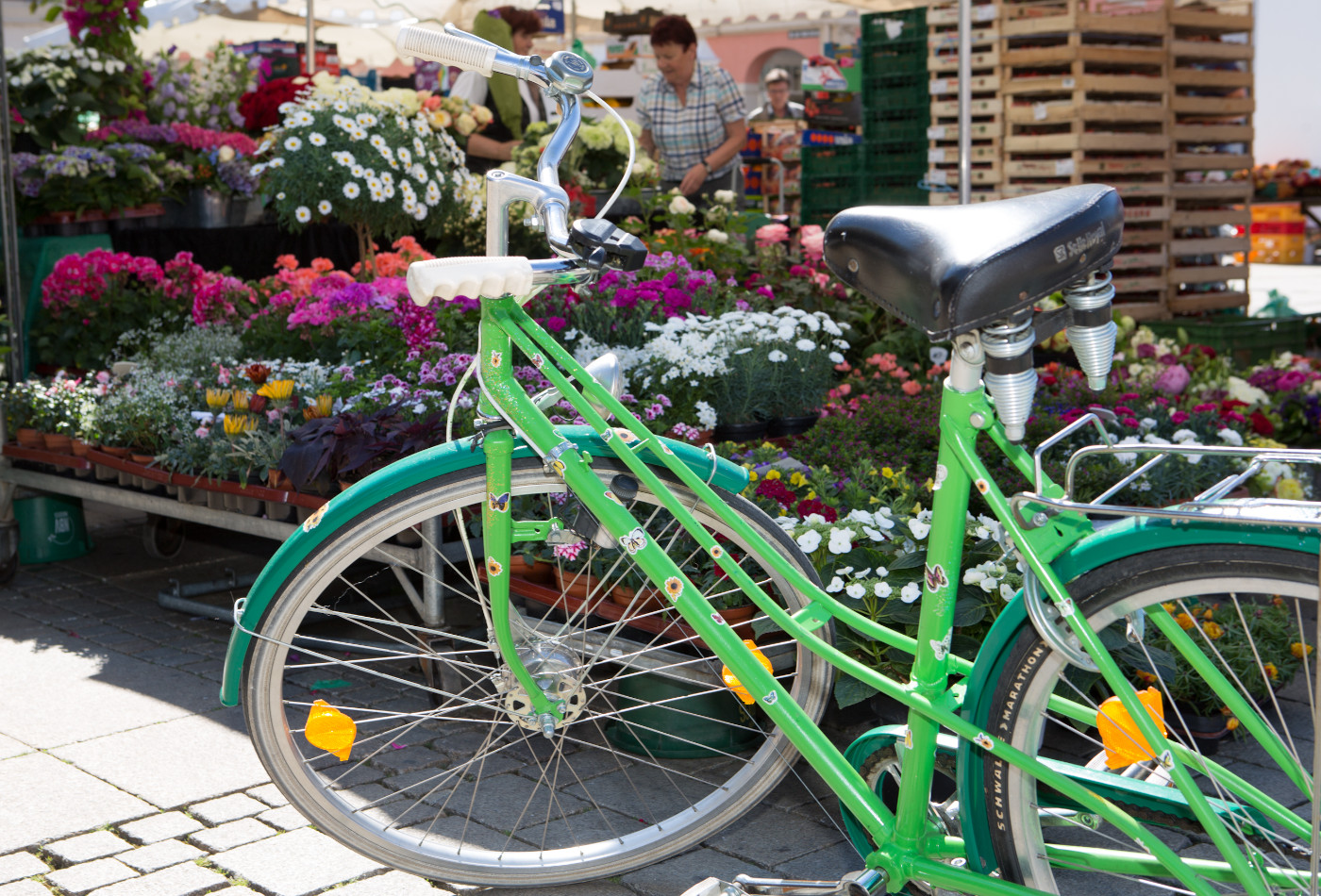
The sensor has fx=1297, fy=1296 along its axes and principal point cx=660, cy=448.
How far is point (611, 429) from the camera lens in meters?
2.13

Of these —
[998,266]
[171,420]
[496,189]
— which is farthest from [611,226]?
[171,420]

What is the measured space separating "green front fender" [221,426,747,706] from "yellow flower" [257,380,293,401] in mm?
1767

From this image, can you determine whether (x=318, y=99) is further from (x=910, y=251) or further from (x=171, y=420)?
(x=910, y=251)

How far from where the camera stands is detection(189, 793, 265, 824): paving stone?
285 cm

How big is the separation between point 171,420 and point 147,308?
152 centimetres

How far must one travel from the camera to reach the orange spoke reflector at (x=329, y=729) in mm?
2230

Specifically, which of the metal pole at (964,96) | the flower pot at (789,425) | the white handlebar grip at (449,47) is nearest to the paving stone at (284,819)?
the white handlebar grip at (449,47)

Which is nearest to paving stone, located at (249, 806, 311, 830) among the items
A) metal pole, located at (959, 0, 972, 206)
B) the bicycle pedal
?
the bicycle pedal

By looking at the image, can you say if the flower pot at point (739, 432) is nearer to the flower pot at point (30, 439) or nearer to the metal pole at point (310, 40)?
the flower pot at point (30, 439)

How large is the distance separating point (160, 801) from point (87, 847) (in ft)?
0.78

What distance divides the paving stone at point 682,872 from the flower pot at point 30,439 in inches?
117

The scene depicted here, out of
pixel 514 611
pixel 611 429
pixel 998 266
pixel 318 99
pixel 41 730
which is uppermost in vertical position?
pixel 318 99

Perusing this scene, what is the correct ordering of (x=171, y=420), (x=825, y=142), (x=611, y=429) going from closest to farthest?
(x=611, y=429) < (x=171, y=420) < (x=825, y=142)

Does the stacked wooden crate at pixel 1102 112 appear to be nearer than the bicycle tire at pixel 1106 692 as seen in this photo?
No
